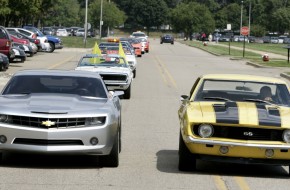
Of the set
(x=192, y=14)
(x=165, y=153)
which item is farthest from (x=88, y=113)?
(x=192, y=14)

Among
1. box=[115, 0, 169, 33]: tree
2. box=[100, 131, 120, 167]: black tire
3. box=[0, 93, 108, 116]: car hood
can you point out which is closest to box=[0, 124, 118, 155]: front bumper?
box=[0, 93, 108, 116]: car hood

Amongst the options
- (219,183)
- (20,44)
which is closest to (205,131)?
(219,183)

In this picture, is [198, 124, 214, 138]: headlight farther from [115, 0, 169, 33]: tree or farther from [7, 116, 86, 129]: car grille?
[115, 0, 169, 33]: tree

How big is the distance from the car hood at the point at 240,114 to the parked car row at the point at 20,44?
22349 millimetres

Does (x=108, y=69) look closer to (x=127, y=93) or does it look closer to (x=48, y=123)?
(x=127, y=93)

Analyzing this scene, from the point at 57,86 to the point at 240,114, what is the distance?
9.87 feet

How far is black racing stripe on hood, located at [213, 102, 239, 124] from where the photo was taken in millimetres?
9406

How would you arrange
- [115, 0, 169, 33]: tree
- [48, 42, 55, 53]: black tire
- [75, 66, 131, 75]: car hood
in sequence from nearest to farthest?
[75, 66, 131, 75]: car hood → [48, 42, 55, 53]: black tire → [115, 0, 169, 33]: tree

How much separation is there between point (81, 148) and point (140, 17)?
17601cm

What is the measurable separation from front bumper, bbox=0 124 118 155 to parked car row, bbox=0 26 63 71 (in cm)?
2236

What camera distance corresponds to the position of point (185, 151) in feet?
31.3

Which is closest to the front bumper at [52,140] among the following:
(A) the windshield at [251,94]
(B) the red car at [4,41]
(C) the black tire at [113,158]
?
(C) the black tire at [113,158]

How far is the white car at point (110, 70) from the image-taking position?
2047 centimetres

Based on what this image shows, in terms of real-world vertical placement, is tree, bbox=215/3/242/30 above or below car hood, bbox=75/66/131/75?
above
